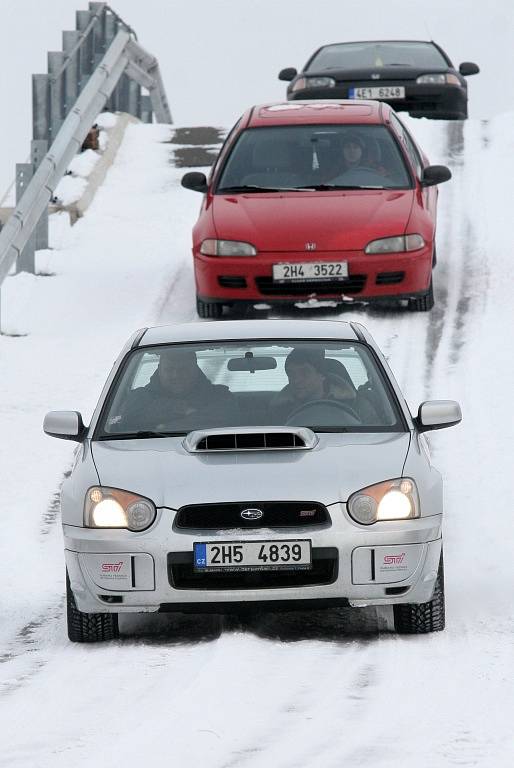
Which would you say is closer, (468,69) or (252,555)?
(252,555)

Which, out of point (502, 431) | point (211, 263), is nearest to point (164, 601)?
point (502, 431)

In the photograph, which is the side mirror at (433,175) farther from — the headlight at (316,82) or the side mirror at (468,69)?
the side mirror at (468,69)

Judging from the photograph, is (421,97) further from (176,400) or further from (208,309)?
(176,400)

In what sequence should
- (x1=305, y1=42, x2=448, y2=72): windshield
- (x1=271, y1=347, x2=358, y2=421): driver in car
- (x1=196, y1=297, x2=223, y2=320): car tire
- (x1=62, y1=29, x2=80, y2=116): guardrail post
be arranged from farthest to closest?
(x1=305, y1=42, x2=448, y2=72): windshield, (x1=62, y1=29, x2=80, y2=116): guardrail post, (x1=196, y1=297, x2=223, y2=320): car tire, (x1=271, y1=347, x2=358, y2=421): driver in car

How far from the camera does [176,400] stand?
25.2 feet

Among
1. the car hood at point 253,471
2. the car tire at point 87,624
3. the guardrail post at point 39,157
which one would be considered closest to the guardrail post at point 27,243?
the guardrail post at point 39,157

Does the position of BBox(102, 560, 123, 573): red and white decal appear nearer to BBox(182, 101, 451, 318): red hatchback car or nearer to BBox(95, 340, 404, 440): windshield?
BBox(95, 340, 404, 440): windshield

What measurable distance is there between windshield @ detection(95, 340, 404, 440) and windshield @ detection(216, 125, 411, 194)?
21.0 ft

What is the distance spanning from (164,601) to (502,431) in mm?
4715

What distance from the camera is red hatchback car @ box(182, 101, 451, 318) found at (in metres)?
13.6

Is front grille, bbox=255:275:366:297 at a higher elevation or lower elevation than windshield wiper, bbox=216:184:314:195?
lower

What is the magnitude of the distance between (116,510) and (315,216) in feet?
24.1

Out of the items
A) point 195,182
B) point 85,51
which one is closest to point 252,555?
point 195,182

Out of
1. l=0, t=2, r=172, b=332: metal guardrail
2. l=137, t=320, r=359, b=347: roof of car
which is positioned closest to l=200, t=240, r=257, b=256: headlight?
l=0, t=2, r=172, b=332: metal guardrail
